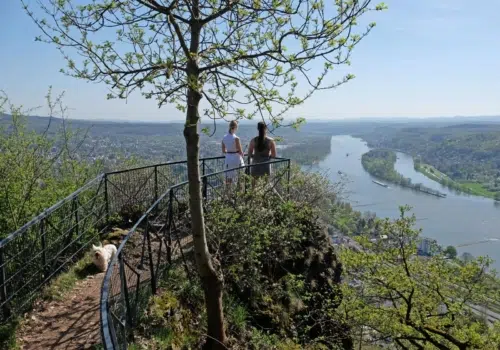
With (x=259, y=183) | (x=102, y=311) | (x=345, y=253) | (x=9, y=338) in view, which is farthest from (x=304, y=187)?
(x=102, y=311)

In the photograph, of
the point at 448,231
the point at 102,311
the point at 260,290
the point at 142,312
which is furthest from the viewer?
the point at 448,231

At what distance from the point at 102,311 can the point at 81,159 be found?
9255mm

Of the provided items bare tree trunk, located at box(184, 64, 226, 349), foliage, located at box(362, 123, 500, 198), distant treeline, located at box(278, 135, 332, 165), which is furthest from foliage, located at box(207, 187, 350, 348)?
foliage, located at box(362, 123, 500, 198)

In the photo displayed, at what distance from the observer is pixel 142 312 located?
4.91 m

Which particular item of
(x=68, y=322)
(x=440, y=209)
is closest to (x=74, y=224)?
(x=68, y=322)

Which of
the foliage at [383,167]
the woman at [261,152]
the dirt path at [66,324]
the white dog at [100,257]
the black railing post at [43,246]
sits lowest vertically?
the foliage at [383,167]

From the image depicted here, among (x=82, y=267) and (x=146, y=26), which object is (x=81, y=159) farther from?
(x=146, y=26)

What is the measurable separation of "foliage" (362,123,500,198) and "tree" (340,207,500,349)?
85.0 m

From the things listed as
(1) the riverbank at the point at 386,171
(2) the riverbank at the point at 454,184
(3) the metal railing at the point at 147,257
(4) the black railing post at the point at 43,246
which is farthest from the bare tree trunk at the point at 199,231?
(2) the riverbank at the point at 454,184

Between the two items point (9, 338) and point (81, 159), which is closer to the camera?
point (9, 338)

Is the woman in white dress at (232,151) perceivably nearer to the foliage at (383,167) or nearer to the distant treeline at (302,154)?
the distant treeline at (302,154)

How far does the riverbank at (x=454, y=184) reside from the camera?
273 feet

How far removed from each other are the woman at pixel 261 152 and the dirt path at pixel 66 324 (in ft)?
14.2

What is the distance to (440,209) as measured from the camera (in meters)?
67.2
